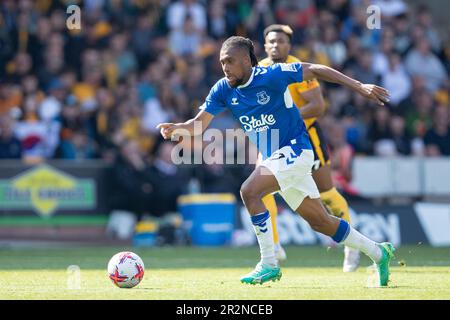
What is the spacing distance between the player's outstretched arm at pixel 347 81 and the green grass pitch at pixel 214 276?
67.6 inches

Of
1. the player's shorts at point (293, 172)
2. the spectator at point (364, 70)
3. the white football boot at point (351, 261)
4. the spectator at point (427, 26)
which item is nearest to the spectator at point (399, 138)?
the spectator at point (364, 70)

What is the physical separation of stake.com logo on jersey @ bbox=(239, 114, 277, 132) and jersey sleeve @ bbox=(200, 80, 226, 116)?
0.30 m

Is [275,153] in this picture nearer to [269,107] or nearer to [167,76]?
[269,107]

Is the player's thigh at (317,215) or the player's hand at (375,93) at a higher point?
the player's hand at (375,93)

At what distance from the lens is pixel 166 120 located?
803 inches

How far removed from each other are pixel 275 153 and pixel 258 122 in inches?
13.3

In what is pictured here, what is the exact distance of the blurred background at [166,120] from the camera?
739 inches

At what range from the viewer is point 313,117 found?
1237 cm

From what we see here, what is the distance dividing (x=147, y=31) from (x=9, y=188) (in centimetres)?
490

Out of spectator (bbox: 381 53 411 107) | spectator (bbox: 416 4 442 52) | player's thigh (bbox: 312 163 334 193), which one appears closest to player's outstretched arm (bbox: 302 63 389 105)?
player's thigh (bbox: 312 163 334 193)

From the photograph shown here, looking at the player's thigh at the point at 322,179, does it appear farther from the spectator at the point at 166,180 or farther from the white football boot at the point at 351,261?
the spectator at the point at 166,180

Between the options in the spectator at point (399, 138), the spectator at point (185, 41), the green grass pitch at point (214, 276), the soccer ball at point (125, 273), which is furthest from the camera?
the spectator at point (185, 41)

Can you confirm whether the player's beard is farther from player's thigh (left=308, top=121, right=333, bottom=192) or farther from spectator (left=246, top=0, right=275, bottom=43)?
spectator (left=246, top=0, right=275, bottom=43)
